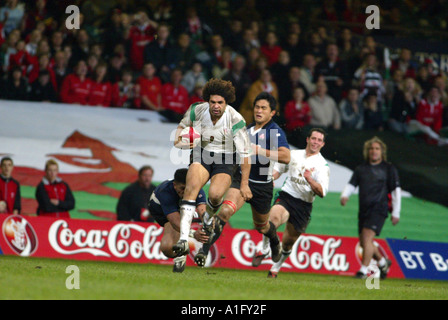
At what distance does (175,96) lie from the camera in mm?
17516

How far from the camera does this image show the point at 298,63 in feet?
61.8

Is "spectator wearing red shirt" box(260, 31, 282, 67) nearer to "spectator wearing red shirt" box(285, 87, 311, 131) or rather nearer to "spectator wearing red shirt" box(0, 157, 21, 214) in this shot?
"spectator wearing red shirt" box(285, 87, 311, 131)

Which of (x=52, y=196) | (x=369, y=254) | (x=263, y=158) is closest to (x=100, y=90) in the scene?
(x=52, y=196)

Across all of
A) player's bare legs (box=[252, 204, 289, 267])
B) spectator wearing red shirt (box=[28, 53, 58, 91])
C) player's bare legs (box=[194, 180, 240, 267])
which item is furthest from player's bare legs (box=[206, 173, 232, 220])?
spectator wearing red shirt (box=[28, 53, 58, 91])

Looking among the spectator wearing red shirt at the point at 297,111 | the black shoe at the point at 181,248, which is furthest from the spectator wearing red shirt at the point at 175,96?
the black shoe at the point at 181,248

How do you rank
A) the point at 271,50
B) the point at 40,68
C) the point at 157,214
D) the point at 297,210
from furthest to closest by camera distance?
the point at 271,50
the point at 40,68
the point at 297,210
the point at 157,214

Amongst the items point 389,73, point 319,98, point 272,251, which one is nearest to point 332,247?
point 272,251

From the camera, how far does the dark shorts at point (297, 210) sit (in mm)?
11680

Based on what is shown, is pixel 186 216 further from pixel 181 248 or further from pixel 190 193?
pixel 181 248

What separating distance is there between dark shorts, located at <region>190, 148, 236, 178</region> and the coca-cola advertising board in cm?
397

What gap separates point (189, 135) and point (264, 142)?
58.1 inches

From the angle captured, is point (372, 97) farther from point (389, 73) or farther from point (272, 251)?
point (272, 251)

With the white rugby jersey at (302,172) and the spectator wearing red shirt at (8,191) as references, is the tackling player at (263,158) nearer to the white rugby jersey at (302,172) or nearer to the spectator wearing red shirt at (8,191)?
the white rugby jersey at (302,172)

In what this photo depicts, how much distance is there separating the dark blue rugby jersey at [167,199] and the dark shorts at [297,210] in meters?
1.68
